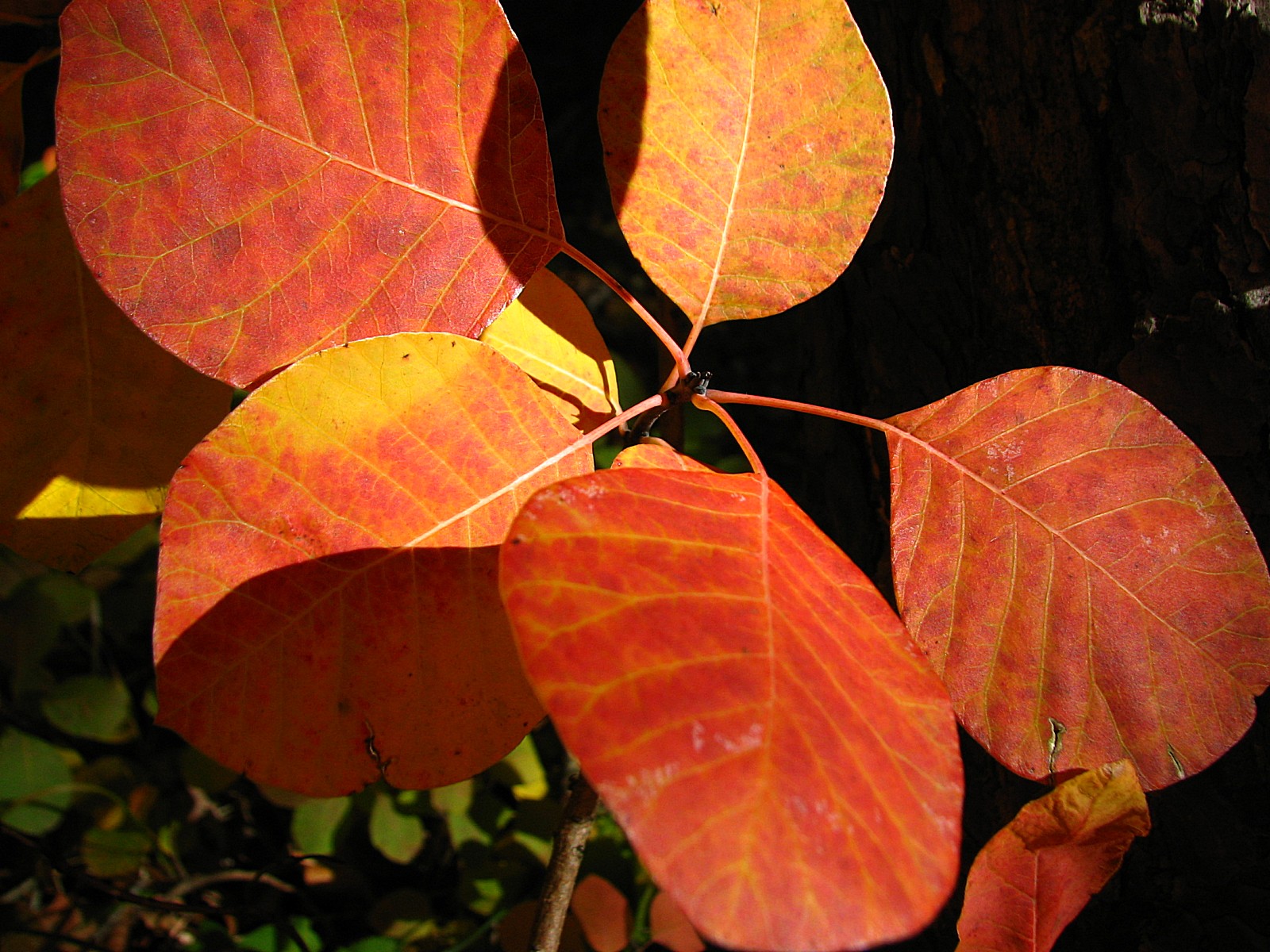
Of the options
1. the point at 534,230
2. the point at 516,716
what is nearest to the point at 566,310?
the point at 534,230

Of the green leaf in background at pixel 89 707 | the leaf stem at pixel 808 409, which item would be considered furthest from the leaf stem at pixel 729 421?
the green leaf in background at pixel 89 707

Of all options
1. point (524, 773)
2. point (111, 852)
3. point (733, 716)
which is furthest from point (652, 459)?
point (111, 852)

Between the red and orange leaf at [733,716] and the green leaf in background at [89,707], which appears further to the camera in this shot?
the green leaf in background at [89,707]

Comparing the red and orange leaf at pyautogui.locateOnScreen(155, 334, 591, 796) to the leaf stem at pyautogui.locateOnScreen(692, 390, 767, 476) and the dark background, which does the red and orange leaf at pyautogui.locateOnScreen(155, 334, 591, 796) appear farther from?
the dark background

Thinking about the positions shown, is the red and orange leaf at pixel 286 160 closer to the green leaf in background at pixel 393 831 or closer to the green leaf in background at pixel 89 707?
the green leaf in background at pixel 393 831

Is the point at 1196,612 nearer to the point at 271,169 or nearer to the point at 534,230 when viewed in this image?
the point at 534,230

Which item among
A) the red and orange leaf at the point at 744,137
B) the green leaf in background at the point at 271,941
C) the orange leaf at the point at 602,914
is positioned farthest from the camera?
the green leaf in background at the point at 271,941
